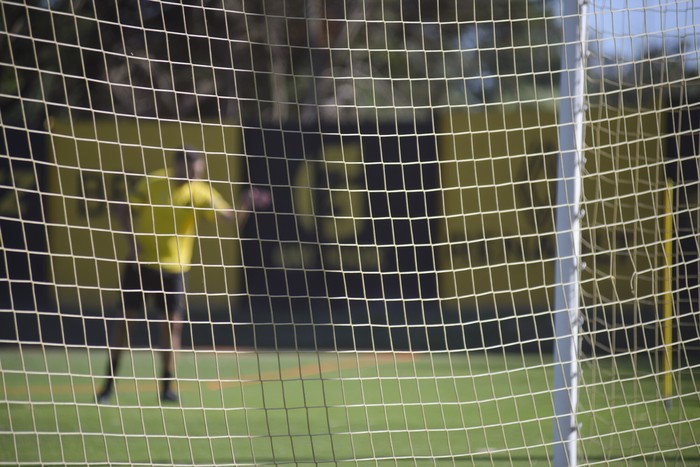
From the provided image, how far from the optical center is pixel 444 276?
423 inches

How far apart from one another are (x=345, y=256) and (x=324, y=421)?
15.7 ft

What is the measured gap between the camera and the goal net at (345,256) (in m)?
4.50

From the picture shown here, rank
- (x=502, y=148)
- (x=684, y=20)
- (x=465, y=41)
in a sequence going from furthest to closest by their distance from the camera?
(x=465, y=41) → (x=502, y=148) → (x=684, y=20)

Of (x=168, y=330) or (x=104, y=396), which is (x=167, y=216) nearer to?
(x=168, y=330)

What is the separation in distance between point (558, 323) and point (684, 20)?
195 centimetres

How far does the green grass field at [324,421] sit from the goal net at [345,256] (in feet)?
0.09

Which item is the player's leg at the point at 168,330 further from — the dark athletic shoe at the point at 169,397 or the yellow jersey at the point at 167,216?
the yellow jersey at the point at 167,216

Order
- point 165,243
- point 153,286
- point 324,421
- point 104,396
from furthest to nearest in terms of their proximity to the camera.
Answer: point 153,286 → point 165,243 → point 104,396 → point 324,421

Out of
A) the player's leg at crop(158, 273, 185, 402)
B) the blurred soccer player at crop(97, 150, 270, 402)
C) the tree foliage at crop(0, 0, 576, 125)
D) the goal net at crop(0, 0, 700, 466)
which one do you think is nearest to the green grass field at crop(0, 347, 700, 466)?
the goal net at crop(0, 0, 700, 466)

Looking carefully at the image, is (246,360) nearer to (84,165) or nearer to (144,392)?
(144,392)

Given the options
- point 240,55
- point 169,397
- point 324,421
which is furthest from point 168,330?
point 240,55

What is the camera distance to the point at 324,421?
5.88 meters

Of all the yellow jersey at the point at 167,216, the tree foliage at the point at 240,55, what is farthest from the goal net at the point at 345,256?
the tree foliage at the point at 240,55

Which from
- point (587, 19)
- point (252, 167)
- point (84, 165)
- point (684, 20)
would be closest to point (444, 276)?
point (252, 167)
